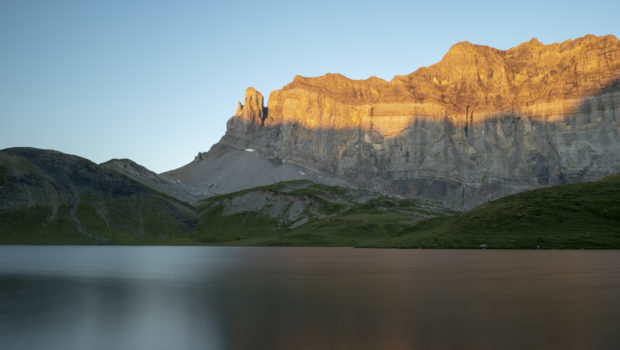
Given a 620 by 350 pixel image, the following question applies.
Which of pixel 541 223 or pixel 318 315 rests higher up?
pixel 541 223

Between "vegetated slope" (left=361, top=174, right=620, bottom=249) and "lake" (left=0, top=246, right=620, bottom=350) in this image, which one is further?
"vegetated slope" (left=361, top=174, right=620, bottom=249)

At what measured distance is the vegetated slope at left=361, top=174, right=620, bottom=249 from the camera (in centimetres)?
10238

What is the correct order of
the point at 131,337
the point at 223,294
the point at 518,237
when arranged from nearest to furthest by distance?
the point at 131,337, the point at 223,294, the point at 518,237

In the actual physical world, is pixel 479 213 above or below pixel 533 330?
above

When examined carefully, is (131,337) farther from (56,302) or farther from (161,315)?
(56,302)

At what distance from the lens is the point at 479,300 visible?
27.6 metres

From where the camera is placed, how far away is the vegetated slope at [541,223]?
102 metres

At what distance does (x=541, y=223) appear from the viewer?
114 metres

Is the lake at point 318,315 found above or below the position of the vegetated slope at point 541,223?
below

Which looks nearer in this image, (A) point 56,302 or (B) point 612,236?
(A) point 56,302

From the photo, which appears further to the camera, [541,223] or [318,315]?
[541,223]

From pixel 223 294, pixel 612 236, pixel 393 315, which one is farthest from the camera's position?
pixel 612 236

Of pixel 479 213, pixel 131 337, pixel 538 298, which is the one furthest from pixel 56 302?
pixel 479 213

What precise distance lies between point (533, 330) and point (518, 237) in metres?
96.3
